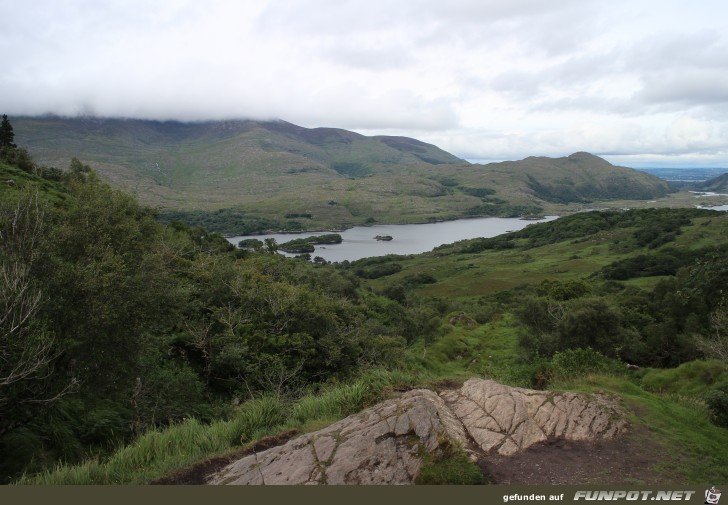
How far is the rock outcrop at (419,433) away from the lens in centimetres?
740

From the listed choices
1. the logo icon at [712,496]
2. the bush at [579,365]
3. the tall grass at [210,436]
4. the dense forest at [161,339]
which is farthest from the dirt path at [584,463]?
the bush at [579,365]

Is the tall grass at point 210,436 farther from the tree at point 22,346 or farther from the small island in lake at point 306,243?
the small island in lake at point 306,243

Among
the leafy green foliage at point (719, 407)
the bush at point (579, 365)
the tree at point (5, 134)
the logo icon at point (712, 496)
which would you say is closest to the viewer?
the logo icon at point (712, 496)

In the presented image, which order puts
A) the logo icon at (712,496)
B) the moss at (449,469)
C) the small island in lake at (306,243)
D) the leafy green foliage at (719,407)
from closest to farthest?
the logo icon at (712,496) → the moss at (449,469) → the leafy green foliage at (719,407) → the small island in lake at (306,243)

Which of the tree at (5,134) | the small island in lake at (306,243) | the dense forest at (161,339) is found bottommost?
the small island in lake at (306,243)

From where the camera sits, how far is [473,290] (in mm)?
107562

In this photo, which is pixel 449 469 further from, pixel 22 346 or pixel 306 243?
pixel 306 243

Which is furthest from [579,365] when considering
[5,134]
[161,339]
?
[5,134]

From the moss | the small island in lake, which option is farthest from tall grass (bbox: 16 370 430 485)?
the small island in lake

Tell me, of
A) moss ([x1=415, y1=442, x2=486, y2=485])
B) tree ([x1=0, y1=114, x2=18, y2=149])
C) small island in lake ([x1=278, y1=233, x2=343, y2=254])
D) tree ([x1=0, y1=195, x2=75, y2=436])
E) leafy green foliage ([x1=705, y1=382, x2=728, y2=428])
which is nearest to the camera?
moss ([x1=415, y1=442, x2=486, y2=485])

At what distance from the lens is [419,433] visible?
787cm

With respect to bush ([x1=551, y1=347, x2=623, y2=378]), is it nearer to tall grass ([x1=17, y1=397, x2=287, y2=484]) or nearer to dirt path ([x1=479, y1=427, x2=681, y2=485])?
dirt path ([x1=479, y1=427, x2=681, y2=485])

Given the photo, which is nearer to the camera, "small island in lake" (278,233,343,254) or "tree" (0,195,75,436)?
"tree" (0,195,75,436)

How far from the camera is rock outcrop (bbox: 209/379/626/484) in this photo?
291 inches
